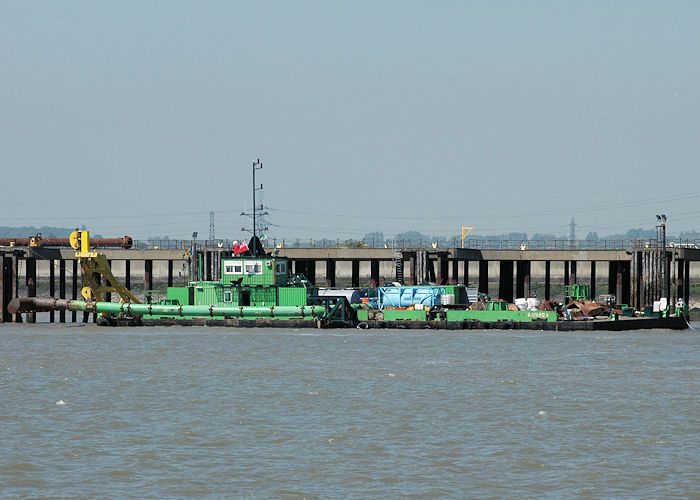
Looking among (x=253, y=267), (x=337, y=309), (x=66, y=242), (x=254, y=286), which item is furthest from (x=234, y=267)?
(x=66, y=242)

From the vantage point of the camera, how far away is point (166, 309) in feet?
220

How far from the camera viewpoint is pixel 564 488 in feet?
69.9

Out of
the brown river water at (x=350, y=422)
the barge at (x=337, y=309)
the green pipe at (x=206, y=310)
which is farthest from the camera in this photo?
the green pipe at (x=206, y=310)

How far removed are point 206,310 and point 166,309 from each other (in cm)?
290

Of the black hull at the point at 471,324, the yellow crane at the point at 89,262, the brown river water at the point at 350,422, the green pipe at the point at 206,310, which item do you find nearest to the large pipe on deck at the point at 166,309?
the green pipe at the point at 206,310

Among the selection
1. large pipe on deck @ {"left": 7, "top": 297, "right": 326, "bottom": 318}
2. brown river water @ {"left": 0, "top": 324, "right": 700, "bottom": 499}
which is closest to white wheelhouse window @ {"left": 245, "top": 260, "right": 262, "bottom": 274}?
large pipe on deck @ {"left": 7, "top": 297, "right": 326, "bottom": 318}

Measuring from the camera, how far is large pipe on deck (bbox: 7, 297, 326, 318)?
65.1 metres

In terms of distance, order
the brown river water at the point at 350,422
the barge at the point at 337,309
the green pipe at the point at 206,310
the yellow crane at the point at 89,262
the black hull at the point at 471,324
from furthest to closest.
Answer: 1. the yellow crane at the point at 89,262
2. the green pipe at the point at 206,310
3. the barge at the point at 337,309
4. the black hull at the point at 471,324
5. the brown river water at the point at 350,422

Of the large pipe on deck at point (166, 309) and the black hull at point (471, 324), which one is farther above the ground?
the large pipe on deck at point (166, 309)

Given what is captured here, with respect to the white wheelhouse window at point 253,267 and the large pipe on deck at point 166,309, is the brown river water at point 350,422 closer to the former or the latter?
the large pipe on deck at point 166,309

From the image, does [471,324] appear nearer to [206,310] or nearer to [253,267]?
[253,267]

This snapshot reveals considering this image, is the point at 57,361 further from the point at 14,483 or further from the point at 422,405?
the point at 14,483

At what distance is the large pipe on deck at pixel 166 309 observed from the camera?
65125mm

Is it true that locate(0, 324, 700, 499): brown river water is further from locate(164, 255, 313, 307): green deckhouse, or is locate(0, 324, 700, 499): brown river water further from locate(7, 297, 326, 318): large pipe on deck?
locate(164, 255, 313, 307): green deckhouse
